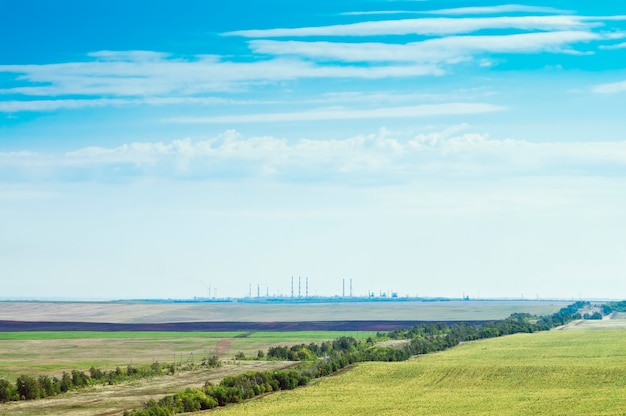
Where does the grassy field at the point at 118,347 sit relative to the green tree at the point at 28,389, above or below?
above

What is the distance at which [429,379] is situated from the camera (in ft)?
306

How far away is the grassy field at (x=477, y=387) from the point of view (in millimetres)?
71875

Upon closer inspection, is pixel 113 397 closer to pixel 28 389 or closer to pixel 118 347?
pixel 28 389

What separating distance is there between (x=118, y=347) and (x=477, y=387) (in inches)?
2957

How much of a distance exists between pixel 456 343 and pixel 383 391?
2391 inches

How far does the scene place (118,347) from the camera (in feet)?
483

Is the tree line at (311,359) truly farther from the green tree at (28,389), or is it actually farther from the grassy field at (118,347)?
the green tree at (28,389)

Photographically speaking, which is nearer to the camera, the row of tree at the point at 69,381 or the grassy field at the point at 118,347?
the row of tree at the point at 69,381

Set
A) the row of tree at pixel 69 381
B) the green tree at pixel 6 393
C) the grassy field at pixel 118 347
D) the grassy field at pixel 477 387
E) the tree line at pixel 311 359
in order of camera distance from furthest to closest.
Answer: the grassy field at pixel 118 347 → the row of tree at pixel 69 381 → the green tree at pixel 6 393 → the tree line at pixel 311 359 → the grassy field at pixel 477 387

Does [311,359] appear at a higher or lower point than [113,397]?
higher

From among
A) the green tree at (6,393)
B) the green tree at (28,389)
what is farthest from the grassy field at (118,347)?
the green tree at (6,393)

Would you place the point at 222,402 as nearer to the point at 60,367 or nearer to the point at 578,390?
A: the point at 578,390

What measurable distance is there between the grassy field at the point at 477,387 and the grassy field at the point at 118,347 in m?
32.8

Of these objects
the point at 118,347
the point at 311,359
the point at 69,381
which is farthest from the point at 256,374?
the point at 118,347
